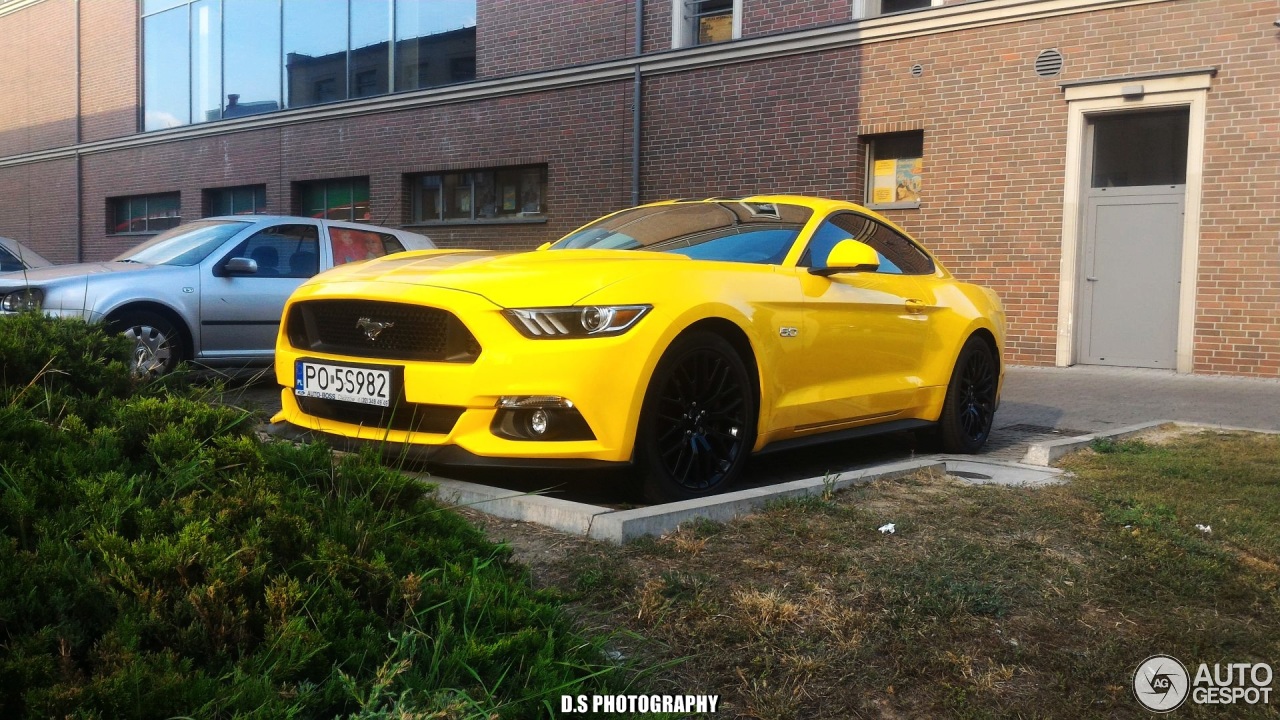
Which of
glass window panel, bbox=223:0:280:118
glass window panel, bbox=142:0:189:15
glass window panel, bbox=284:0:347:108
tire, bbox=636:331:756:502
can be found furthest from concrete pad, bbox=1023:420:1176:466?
glass window panel, bbox=142:0:189:15

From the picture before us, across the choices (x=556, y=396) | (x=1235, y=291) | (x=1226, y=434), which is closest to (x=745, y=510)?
(x=556, y=396)

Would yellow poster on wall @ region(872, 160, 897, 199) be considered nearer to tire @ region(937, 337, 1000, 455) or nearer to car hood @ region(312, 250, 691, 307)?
tire @ region(937, 337, 1000, 455)

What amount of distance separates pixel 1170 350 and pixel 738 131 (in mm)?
6357

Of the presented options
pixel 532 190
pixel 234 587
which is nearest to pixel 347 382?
pixel 234 587

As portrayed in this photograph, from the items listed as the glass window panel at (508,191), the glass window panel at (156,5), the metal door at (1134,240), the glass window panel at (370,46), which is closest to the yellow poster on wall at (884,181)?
→ the metal door at (1134,240)

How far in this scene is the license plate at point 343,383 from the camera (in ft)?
14.4

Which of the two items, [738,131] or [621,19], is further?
[621,19]

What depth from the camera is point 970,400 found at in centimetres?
654

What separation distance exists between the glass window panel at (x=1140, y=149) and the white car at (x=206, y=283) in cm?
827

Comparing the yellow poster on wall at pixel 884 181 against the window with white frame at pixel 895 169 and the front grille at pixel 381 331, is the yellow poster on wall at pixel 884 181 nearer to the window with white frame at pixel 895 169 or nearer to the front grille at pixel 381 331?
the window with white frame at pixel 895 169

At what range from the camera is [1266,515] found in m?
4.46

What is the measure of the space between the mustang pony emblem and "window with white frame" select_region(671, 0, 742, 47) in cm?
1237

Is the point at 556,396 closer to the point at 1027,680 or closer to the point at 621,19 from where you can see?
the point at 1027,680

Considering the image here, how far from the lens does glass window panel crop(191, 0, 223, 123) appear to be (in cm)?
2445
